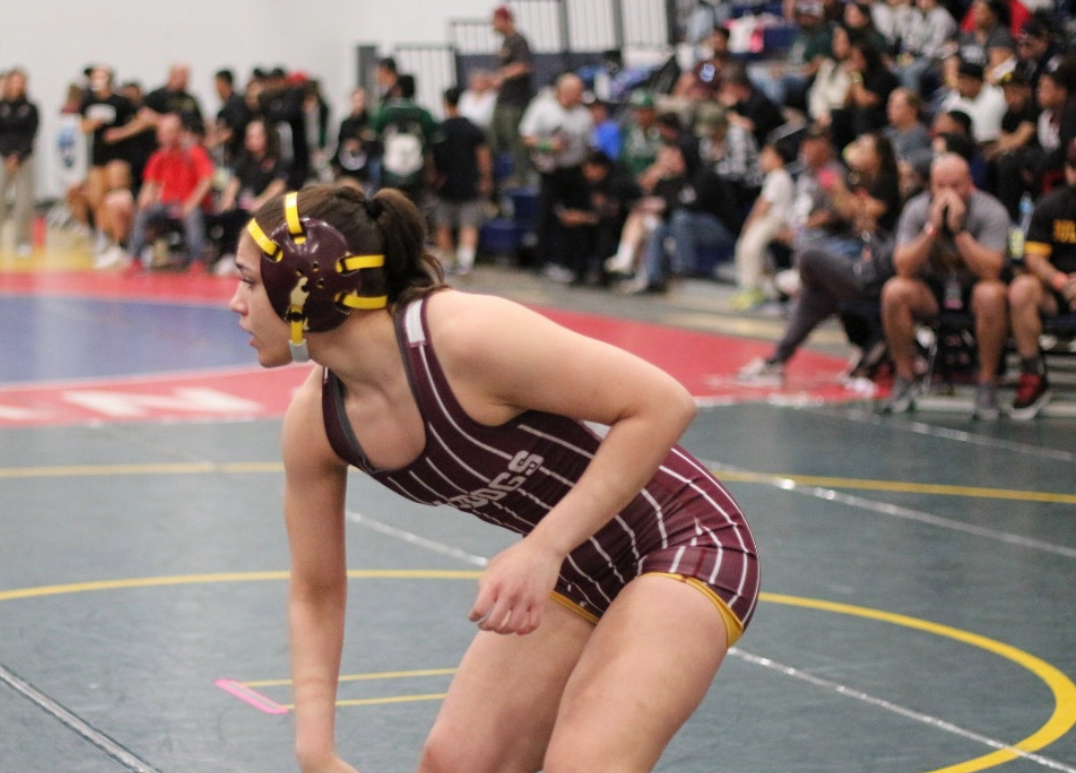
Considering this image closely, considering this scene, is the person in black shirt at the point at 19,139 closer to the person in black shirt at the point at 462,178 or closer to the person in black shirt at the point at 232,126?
the person in black shirt at the point at 232,126

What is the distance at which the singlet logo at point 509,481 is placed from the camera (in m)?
2.71

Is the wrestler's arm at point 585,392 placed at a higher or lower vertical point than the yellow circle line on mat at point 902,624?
higher

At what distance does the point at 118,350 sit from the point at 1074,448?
610cm

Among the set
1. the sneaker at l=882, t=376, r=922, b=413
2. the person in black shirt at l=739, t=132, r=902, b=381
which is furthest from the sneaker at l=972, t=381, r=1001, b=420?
the person in black shirt at l=739, t=132, r=902, b=381

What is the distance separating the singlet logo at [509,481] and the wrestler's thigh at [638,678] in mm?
238

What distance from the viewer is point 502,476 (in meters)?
2.71

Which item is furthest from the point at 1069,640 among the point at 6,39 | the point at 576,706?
the point at 6,39

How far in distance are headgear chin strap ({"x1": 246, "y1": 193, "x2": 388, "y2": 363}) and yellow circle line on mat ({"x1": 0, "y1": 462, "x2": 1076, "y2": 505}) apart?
500cm

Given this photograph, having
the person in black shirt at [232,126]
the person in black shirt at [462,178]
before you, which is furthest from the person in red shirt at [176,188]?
the person in black shirt at [462,178]

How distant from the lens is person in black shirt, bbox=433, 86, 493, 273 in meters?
16.2

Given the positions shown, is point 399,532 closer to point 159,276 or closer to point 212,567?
point 212,567

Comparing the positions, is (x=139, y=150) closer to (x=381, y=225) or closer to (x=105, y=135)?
(x=105, y=135)

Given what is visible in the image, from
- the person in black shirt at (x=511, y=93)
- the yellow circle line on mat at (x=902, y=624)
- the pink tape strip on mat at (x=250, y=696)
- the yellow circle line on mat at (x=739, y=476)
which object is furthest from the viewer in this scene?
the person in black shirt at (x=511, y=93)

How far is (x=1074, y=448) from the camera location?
8.29 m
